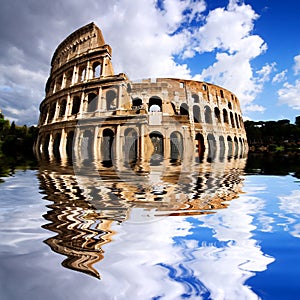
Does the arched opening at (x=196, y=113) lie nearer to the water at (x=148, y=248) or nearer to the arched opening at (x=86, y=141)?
the arched opening at (x=86, y=141)

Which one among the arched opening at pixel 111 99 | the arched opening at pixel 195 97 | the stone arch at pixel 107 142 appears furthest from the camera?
the arched opening at pixel 195 97

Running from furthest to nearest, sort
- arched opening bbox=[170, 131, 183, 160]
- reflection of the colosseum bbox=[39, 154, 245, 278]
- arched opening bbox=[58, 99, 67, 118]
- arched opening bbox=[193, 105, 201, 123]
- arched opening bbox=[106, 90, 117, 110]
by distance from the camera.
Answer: arched opening bbox=[193, 105, 201, 123], arched opening bbox=[58, 99, 67, 118], arched opening bbox=[170, 131, 183, 160], arched opening bbox=[106, 90, 117, 110], reflection of the colosseum bbox=[39, 154, 245, 278]

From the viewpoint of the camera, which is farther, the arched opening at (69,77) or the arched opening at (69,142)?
the arched opening at (69,77)

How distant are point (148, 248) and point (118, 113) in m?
19.4

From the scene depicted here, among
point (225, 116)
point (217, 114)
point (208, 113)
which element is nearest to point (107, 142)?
point (208, 113)

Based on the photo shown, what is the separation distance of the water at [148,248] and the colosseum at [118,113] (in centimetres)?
1418

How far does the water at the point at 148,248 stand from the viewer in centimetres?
138

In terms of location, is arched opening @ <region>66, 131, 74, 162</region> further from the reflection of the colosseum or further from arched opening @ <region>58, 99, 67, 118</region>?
the reflection of the colosseum

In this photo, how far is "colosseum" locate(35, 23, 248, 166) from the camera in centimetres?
2033

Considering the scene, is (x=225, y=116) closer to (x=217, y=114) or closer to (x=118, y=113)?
(x=217, y=114)

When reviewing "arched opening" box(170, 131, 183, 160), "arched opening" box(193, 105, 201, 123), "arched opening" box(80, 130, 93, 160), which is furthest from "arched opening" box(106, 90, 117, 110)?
"arched opening" box(193, 105, 201, 123)

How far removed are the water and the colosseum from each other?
1418 centimetres

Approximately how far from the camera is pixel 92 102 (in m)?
23.4

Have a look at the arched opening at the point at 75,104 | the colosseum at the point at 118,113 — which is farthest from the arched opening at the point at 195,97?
the arched opening at the point at 75,104
